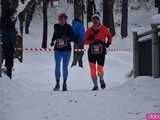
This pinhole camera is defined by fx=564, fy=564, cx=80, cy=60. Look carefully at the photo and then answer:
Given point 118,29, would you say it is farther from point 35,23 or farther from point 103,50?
point 103,50

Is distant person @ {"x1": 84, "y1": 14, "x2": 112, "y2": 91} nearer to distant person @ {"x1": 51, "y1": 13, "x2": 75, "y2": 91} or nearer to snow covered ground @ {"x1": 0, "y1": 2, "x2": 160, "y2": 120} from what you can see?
distant person @ {"x1": 51, "y1": 13, "x2": 75, "y2": 91}

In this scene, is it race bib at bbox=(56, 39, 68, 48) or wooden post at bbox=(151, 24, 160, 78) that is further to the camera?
race bib at bbox=(56, 39, 68, 48)

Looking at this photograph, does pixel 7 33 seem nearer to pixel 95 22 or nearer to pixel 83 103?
pixel 95 22

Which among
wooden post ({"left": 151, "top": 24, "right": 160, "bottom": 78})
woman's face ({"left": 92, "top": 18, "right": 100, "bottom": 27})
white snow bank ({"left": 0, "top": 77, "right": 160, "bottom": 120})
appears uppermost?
woman's face ({"left": 92, "top": 18, "right": 100, "bottom": 27})

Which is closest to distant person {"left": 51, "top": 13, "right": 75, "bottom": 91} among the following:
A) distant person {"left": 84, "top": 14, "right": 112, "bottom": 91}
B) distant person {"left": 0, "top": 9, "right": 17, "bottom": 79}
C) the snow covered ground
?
distant person {"left": 84, "top": 14, "right": 112, "bottom": 91}

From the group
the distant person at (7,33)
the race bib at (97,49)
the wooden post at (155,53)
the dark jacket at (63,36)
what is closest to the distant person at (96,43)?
the race bib at (97,49)

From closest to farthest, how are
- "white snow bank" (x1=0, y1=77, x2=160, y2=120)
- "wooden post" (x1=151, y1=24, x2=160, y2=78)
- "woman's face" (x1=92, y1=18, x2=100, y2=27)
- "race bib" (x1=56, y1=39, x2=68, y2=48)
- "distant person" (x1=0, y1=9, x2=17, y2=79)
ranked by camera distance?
1. "white snow bank" (x1=0, y1=77, x2=160, y2=120)
2. "wooden post" (x1=151, y1=24, x2=160, y2=78)
3. "woman's face" (x1=92, y1=18, x2=100, y2=27)
4. "race bib" (x1=56, y1=39, x2=68, y2=48)
5. "distant person" (x1=0, y1=9, x2=17, y2=79)

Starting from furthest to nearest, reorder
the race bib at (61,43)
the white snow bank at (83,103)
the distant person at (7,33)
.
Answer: the distant person at (7,33) < the race bib at (61,43) < the white snow bank at (83,103)

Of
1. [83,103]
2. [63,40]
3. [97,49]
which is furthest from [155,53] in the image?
[83,103]

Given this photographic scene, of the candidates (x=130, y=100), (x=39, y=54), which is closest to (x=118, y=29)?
(x=39, y=54)

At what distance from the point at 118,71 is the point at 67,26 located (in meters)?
9.58

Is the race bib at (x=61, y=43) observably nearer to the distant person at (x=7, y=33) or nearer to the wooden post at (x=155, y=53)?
the distant person at (x=7, y=33)

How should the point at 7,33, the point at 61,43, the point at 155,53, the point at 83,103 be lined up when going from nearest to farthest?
the point at 83,103
the point at 155,53
the point at 61,43
the point at 7,33

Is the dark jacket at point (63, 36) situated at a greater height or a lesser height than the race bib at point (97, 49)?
greater
